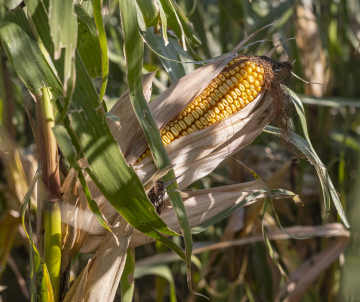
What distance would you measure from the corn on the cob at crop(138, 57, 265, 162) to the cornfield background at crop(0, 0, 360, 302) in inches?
17.4

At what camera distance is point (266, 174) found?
1.39m

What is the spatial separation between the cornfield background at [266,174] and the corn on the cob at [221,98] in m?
0.44

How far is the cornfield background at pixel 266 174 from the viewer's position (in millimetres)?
1133

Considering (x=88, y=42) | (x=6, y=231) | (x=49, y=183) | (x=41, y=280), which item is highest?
(x=88, y=42)

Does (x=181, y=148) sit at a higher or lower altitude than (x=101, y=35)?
lower

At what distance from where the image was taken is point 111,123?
54 centimetres

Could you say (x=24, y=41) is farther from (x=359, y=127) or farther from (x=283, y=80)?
(x=359, y=127)

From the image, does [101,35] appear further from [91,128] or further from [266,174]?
[266,174]

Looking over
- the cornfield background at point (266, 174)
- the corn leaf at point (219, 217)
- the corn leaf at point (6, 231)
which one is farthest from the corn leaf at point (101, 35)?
the corn leaf at point (6, 231)

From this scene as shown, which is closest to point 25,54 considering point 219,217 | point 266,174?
point 219,217

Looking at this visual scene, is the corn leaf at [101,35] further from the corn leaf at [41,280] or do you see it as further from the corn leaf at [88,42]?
the corn leaf at [41,280]

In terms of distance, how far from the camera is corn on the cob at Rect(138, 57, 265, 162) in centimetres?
59

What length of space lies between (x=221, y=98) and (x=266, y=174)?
84 centimetres

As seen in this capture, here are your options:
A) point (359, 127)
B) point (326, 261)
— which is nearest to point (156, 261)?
point (326, 261)
